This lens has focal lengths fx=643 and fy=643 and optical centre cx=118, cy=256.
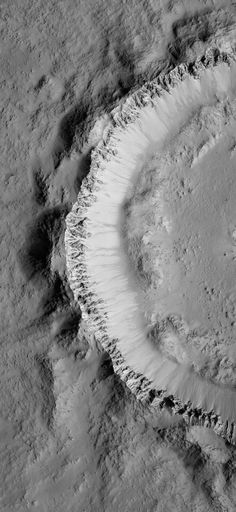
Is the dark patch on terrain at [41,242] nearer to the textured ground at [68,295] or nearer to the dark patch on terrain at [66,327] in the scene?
the textured ground at [68,295]

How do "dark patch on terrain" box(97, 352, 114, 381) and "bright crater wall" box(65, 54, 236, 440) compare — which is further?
"bright crater wall" box(65, 54, 236, 440)

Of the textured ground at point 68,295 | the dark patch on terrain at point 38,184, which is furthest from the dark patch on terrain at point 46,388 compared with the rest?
the dark patch on terrain at point 38,184

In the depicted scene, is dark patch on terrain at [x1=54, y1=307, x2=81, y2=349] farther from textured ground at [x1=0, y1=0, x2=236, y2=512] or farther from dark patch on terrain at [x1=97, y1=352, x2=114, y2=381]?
dark patch on terrain at [x1=97, y1=352, x2=114, y2=381]

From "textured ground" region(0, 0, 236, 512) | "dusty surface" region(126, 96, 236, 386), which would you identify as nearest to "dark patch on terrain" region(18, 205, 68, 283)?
"textured ground" region(0, 0, 236, 512)

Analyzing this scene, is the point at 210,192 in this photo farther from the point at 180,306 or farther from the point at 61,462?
the point at 61,462

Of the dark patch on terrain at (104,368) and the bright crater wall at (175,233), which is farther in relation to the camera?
the bright crater wall at (175,233)

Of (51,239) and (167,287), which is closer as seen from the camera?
(51,239)

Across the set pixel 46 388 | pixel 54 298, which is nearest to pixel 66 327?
pixel 54 298

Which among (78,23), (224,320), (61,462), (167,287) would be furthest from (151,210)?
(61,462)
